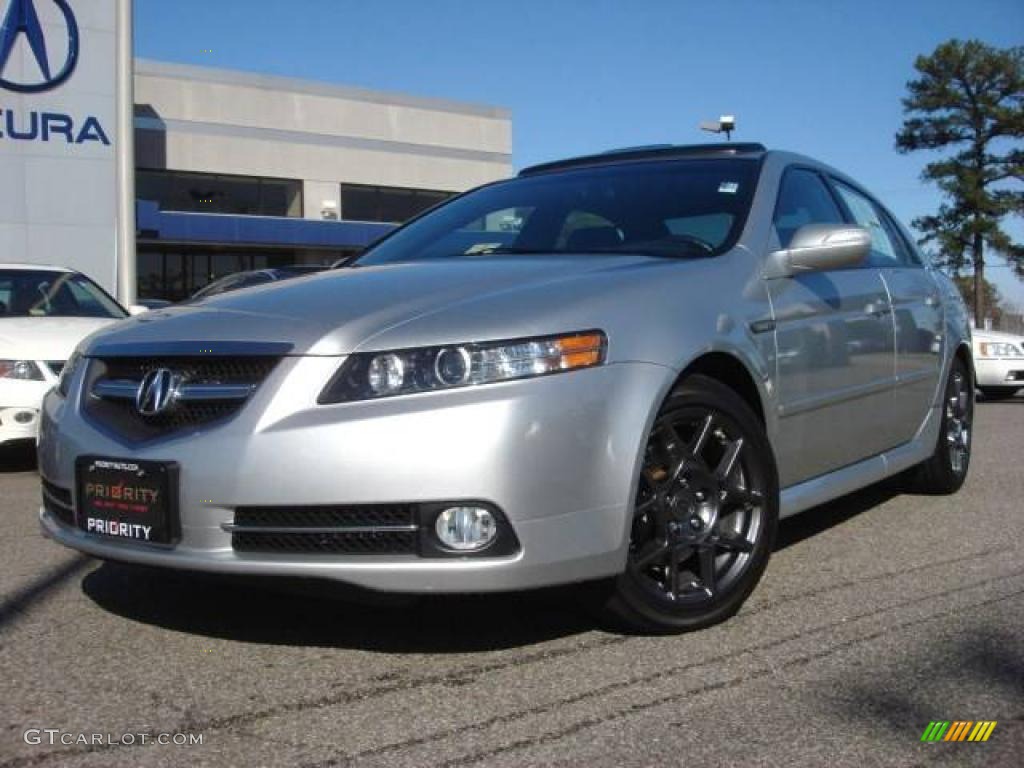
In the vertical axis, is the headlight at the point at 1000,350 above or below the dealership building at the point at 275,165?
below

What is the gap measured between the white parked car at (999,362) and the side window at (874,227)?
8.15 metres

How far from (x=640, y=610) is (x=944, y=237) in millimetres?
34490

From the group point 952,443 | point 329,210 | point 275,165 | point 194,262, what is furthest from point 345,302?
point 194,262

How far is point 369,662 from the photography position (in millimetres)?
3043

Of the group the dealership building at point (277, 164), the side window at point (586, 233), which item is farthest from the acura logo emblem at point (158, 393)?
the dealership building at point (277, 164)

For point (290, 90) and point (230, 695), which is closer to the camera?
point (230, 695)

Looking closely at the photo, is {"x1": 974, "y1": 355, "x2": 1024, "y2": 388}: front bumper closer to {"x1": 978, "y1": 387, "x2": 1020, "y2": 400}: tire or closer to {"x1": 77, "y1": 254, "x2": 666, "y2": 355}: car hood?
{"x1": 978, "y1": 387, "x2": 1020, "y2": 400}: tire

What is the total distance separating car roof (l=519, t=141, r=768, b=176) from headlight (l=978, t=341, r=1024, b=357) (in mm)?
9644

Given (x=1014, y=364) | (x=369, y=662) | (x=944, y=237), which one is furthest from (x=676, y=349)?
(x=944, y=237)

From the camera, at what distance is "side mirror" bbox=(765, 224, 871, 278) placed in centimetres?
384

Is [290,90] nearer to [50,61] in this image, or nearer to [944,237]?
[50,61]

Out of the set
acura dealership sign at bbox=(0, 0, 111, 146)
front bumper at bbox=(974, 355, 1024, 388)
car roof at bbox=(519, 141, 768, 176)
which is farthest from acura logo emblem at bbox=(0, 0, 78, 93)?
car roof at bbox=(519, 141, 768, 176)

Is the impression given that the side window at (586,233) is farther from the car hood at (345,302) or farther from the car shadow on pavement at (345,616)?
the car shadow on pavement at (345,616)

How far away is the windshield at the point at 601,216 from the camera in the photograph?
12.8 feet
